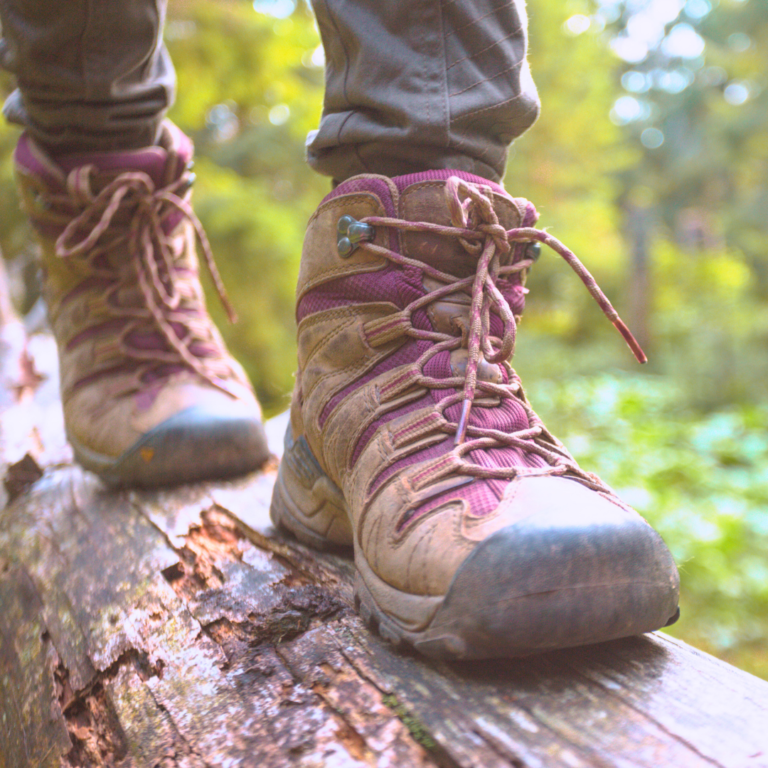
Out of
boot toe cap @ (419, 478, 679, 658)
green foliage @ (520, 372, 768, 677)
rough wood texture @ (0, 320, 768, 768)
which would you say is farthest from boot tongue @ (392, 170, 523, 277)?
green foliage @ (520, 372, 768, 677)

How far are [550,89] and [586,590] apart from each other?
8.30 m

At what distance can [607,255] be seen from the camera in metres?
9.42

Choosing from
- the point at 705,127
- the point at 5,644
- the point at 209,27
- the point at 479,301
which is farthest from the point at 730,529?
the point at 705,127

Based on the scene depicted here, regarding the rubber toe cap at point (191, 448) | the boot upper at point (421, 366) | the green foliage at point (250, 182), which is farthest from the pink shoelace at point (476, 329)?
the green foliage at point (250, 182)

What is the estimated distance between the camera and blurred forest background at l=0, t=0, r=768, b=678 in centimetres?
355

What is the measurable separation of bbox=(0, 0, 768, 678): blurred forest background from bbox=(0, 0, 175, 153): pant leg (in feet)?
2.60

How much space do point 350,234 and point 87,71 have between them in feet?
2.75

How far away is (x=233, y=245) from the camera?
4.12 meters

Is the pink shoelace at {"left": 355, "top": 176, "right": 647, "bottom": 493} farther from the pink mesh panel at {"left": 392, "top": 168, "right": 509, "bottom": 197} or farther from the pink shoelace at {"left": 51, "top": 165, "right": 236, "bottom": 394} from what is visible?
the pink shoelace at {"left": 51, "top": 165, "right": 236, "bottom": 394}

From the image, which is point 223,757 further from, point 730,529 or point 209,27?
point 209,27

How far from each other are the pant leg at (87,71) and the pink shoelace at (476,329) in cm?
84

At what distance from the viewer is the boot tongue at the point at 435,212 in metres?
1.00

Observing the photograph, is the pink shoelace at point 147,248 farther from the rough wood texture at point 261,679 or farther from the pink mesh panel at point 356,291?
the pink mesh panel at point 356,291

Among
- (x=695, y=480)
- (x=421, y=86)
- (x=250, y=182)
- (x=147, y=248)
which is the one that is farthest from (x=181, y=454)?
→ (x=250, y=182)
